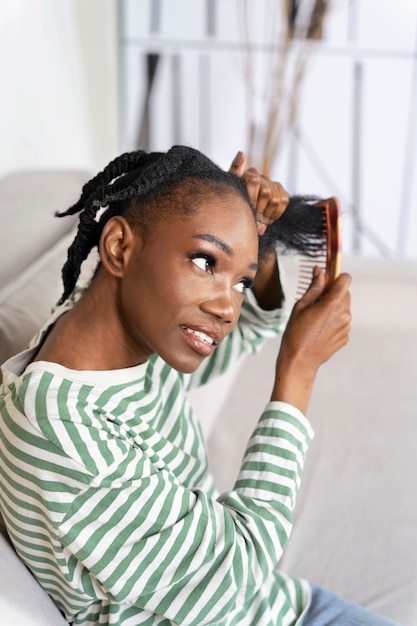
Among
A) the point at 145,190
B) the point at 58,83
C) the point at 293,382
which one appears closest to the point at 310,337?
the point at 293,382

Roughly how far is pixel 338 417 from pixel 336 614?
0.49 meters

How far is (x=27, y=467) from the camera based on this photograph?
2.53 ft

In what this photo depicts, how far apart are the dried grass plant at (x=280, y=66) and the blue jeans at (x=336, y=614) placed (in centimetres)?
191

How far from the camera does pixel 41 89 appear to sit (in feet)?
8.09

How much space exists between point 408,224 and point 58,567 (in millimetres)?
2415

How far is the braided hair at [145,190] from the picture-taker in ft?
2.67

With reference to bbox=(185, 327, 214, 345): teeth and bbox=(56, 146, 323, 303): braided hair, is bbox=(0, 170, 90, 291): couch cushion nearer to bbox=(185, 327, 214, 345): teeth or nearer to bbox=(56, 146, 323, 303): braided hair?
bbox=(56, 146, 323, 303): braided hair

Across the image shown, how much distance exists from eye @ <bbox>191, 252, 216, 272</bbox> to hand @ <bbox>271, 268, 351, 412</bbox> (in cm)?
17

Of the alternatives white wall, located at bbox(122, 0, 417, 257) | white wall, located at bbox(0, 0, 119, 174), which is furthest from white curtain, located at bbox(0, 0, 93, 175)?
white wall, located at bbox(122, 0, 417, 257)

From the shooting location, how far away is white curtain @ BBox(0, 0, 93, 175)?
223 centimetres

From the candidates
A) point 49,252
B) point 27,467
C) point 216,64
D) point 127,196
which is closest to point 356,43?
point 216,64

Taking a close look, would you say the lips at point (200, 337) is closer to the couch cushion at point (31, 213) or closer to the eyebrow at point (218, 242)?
the eyebrow at point (218, 242)

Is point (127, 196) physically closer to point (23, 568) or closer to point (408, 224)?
point (23, 568)

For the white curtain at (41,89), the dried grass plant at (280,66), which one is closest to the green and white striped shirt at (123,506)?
the white curtain at (41,89)
